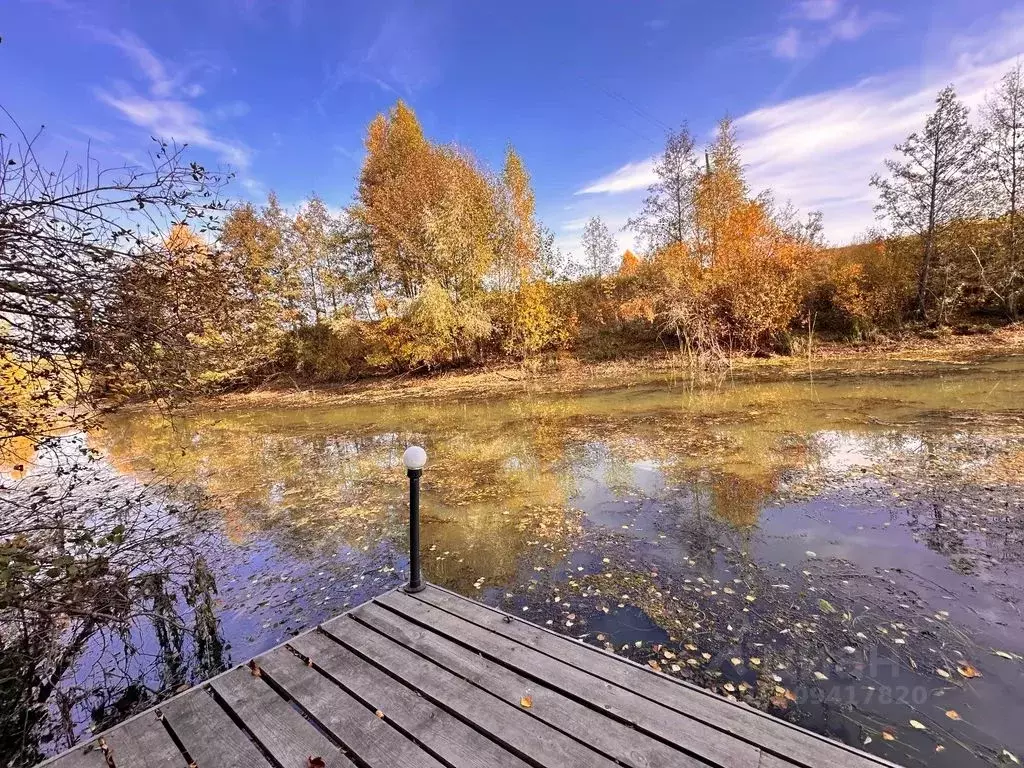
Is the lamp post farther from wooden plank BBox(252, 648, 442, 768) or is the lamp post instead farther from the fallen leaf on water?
the fallen leaf on water

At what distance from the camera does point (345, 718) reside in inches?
86.1

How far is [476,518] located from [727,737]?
173 inches

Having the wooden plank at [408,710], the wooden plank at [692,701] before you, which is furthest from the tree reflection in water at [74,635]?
the wooden plank at [692,701]

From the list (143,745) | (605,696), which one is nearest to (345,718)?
(143,745)

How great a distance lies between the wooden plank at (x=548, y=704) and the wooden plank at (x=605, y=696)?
0.12 ft

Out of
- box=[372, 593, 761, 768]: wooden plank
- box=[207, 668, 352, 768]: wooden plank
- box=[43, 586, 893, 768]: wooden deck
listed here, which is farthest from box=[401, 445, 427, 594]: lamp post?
box=[207, 668, 352, 768]: wooden plank

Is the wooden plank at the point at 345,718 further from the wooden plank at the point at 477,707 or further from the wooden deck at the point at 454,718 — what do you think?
the wooden plank at the point at 477,707

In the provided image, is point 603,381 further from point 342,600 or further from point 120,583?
point 120,583

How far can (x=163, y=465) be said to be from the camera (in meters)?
10.3

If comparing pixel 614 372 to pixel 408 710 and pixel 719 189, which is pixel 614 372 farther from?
pixel 408 710

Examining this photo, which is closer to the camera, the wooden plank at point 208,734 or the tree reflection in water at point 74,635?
the wooden plank at point 208,734

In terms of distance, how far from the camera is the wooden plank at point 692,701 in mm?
1849

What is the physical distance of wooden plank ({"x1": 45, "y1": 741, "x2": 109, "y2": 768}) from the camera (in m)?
2.02

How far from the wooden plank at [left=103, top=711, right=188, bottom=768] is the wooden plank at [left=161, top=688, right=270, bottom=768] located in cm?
4
